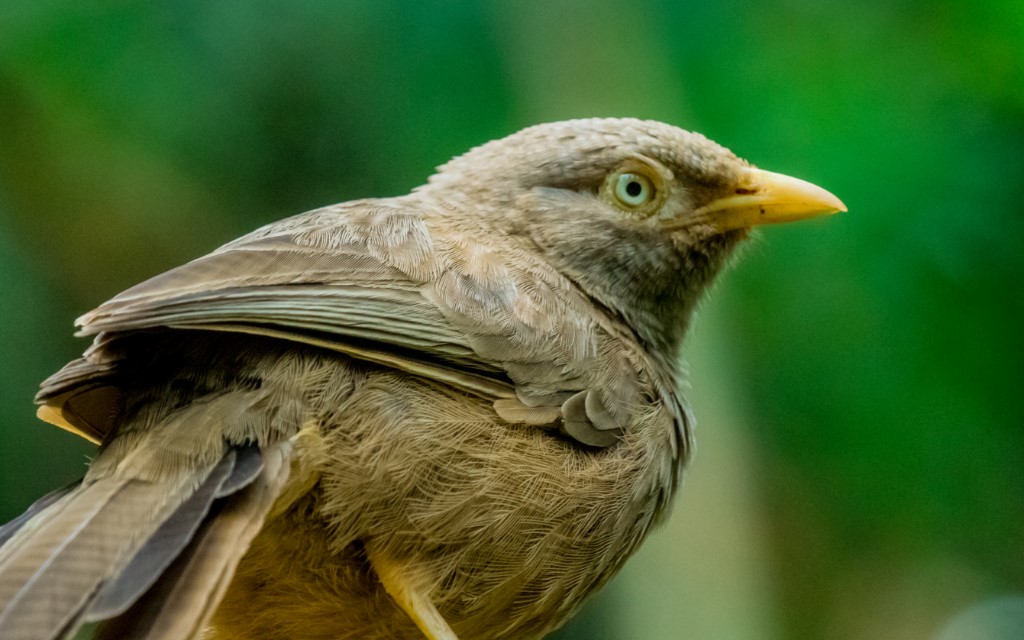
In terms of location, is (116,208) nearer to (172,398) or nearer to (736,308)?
(172,398)

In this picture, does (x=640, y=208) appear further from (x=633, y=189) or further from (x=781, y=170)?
(x=781, y=170)

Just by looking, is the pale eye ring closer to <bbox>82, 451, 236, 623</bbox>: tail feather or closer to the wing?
the wing

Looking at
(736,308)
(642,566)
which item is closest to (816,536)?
(642,566)

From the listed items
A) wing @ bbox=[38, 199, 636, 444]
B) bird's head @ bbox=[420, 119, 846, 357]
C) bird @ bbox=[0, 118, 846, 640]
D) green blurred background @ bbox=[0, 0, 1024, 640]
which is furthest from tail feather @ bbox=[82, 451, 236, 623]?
green blurred background @ bbox=[0, 0, 1024, 640]

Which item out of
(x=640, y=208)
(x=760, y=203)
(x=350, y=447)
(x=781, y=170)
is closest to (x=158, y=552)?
(x=350, y=447)

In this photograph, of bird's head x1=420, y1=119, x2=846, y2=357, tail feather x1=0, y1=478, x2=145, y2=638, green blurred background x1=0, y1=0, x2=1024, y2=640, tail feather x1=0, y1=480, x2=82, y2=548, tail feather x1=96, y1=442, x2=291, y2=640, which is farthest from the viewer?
green blurred background x1=0, y1=0, x2=1024, y2=640

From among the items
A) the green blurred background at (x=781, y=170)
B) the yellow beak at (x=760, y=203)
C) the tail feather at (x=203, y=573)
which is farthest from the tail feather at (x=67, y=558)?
the green blurred background at (x=781, y=170)

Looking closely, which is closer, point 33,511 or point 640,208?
point 33,511
